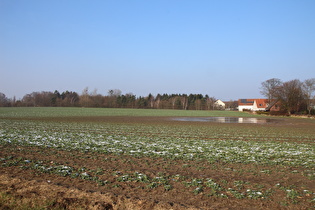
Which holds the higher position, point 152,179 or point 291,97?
point 291,97

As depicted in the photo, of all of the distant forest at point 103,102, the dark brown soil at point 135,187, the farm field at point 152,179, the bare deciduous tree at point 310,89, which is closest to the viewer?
the dark brown soil at point 135,187

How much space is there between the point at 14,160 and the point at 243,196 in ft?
29.6

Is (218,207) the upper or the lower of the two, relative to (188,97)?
lower

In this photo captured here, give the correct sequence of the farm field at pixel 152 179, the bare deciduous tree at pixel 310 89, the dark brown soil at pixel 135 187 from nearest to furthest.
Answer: the dark brown soil at pixel 135 187 < the farm field at pixel 152 179 < the bare deciduous tree at pixel 310 89

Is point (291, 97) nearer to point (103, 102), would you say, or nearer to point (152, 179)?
point (152, 179)

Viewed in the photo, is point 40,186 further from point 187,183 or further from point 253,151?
point 253,151

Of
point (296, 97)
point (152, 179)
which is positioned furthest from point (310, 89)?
point (152, 179)

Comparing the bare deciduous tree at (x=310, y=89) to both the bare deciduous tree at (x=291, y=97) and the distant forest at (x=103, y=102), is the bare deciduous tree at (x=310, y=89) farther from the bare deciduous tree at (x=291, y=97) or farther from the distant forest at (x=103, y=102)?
the distant forest at (x=103, y=102)

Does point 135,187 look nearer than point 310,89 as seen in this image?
Yes

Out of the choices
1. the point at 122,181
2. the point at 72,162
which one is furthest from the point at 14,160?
the point at 122,181

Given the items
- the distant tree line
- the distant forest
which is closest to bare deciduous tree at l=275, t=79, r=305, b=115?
the distant tree line

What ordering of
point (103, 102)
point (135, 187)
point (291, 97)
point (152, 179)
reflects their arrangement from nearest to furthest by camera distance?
point (135, 187), point (152, 179), point (291, 97), point (103, 102)

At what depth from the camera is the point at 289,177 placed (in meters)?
9.51

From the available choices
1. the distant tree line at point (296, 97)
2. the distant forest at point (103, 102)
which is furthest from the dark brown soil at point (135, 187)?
the distant forest at point (103, 102)
